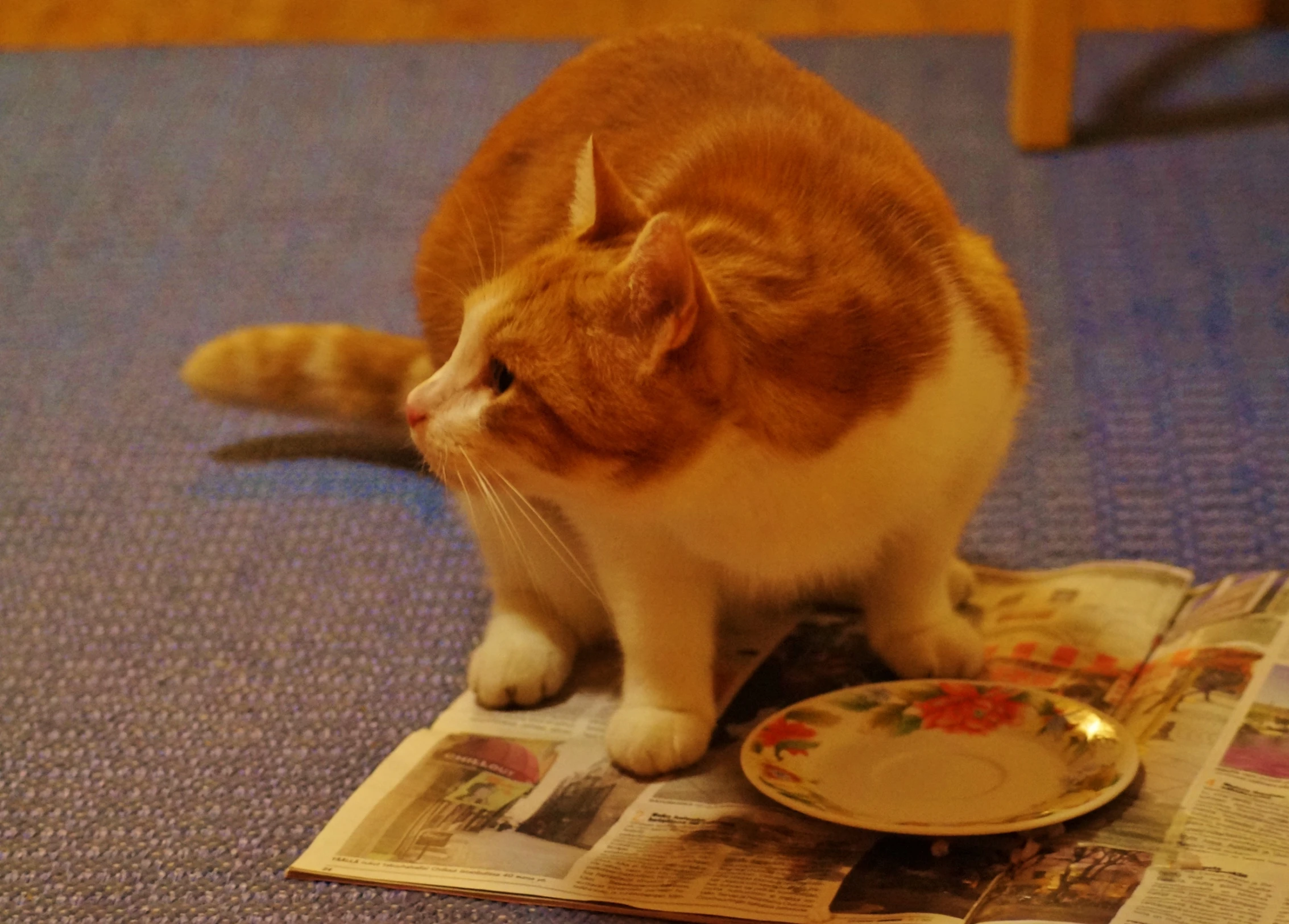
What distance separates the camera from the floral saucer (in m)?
Result: 0.96

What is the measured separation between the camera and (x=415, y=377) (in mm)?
1388

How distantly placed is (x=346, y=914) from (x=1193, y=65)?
1985 millimetres

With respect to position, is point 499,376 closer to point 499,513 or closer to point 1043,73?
point 499,513

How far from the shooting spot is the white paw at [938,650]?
1158 millimetres

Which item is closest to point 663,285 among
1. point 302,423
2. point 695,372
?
point 695,372

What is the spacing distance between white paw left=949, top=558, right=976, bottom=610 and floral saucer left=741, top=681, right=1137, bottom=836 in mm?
177

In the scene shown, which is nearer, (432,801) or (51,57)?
(432,801)

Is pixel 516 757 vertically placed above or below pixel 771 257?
below

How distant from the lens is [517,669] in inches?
46.8

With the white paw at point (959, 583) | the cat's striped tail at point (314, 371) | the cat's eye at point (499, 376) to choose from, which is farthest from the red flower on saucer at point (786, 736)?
the cat's striped tail at point (314, 371)

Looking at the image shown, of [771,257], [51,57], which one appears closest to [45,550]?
[771,257]

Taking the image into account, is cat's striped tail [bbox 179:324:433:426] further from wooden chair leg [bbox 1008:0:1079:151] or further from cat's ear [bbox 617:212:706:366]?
wooden chair leg [bbox 1008:0:1079:151]

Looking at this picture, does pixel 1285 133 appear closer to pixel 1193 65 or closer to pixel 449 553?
pixel 1193 65

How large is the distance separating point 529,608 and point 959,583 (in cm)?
41
